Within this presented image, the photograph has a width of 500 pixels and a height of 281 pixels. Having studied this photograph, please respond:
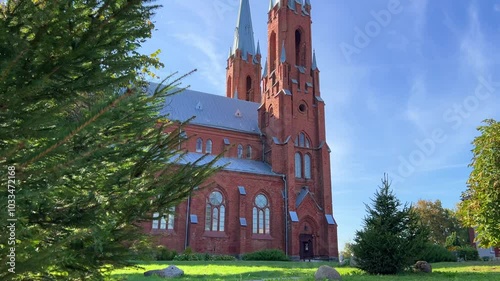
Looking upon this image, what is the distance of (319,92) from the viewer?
38188mm

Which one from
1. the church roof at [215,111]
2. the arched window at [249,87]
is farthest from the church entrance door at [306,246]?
the arched window at [249,87]

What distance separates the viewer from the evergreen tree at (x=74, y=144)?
231cm

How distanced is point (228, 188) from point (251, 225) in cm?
347

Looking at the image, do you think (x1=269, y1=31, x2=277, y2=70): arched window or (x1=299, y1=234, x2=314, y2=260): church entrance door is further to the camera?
(x1=269, y1=31, x2=277, y2=70): arched window

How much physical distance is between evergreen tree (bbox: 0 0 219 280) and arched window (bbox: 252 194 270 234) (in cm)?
2878

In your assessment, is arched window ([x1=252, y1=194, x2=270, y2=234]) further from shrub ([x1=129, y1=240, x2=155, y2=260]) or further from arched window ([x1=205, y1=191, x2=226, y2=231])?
shrub ([x1=129, y1=240, x2=155, y2=260])

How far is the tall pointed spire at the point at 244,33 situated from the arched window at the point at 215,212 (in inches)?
928

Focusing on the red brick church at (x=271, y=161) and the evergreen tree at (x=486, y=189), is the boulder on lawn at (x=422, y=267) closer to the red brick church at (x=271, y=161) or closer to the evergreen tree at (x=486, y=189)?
the evergreen tree at (x=486, y=189)

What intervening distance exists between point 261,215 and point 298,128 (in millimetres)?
8834

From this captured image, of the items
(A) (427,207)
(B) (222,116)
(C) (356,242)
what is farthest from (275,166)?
(A) (427,207)

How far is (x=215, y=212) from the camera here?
1209 inches

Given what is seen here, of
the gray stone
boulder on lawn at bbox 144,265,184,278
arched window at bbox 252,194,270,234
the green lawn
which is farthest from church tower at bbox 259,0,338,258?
the gray stone

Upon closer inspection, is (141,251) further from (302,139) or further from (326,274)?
(302,139)

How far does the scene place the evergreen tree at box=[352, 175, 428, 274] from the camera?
1400 cm
